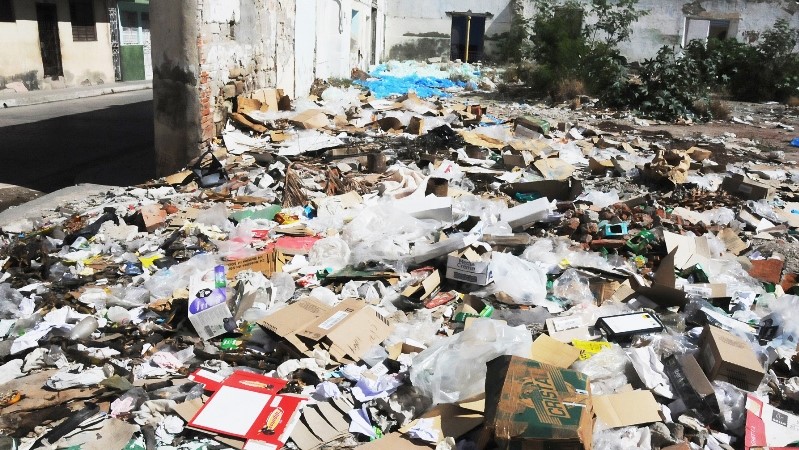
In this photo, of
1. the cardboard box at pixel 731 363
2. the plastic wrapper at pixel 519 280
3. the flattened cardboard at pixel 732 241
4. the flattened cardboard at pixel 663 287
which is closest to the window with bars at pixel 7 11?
the plastic wrapper at pixel 519 280

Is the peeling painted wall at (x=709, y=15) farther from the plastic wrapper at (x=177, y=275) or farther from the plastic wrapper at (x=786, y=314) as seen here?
the plastic wrapper at (x=177, y=275)

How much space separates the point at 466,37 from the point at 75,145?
1633 cm

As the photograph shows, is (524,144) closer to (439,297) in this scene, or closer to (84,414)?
(439,297)

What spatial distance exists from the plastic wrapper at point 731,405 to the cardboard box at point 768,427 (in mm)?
32

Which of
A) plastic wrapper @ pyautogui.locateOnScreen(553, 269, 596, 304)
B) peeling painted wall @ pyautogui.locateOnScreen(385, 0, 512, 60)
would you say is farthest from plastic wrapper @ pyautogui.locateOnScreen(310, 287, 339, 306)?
peeling painted wall @ pyautogui.locateOnScreen(385, 0, 512, 60)

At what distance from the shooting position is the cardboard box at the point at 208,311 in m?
3.04

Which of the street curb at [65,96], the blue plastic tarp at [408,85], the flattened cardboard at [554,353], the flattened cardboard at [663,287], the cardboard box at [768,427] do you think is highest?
the blue plastic tarp at [408,85]

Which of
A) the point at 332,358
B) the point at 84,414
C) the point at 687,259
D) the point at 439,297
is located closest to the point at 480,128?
the point at 687,259

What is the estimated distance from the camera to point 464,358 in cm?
261

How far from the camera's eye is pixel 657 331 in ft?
9.87

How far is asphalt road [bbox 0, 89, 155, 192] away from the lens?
20.9ft

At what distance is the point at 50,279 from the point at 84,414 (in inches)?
61.7

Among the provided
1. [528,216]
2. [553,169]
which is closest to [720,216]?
[553,169]

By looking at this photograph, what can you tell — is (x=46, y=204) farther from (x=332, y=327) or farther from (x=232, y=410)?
(x=232, y=410)
